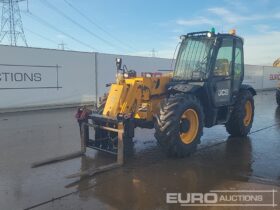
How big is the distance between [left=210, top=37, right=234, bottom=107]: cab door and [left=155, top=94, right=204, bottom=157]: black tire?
1.13 m

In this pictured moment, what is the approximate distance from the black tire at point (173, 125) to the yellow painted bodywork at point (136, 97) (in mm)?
589

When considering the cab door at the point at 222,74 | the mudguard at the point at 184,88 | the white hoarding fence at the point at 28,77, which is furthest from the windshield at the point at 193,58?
the white hoarding fence at the point at 28,77

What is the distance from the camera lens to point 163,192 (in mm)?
5164

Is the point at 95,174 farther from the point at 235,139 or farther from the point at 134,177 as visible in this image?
the point at 235,139

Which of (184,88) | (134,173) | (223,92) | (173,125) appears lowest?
(134,173)

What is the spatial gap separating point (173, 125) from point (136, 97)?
3.57 ft

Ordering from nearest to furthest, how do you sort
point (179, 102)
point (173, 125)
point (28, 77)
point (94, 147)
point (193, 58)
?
point (173, 125) → point (179, 102) → point (94, 147) → point (193, 58) → point (28, 77)

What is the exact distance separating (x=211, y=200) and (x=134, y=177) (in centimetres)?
143

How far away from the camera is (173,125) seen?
6.56 meters

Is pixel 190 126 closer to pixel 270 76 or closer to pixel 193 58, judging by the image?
pixel 193 58

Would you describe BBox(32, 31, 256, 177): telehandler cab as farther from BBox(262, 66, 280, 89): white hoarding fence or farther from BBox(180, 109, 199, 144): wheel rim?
BBox(262, 66, 280, 89): white hoarding fence

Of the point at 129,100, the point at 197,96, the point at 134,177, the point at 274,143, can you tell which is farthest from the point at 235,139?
the point at 134,177

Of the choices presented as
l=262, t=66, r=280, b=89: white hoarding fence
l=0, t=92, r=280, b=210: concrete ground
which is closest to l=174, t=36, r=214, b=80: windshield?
l=0, t=92, r=280, b=210: concrete ground

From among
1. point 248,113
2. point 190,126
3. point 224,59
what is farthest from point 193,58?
point 248,113
